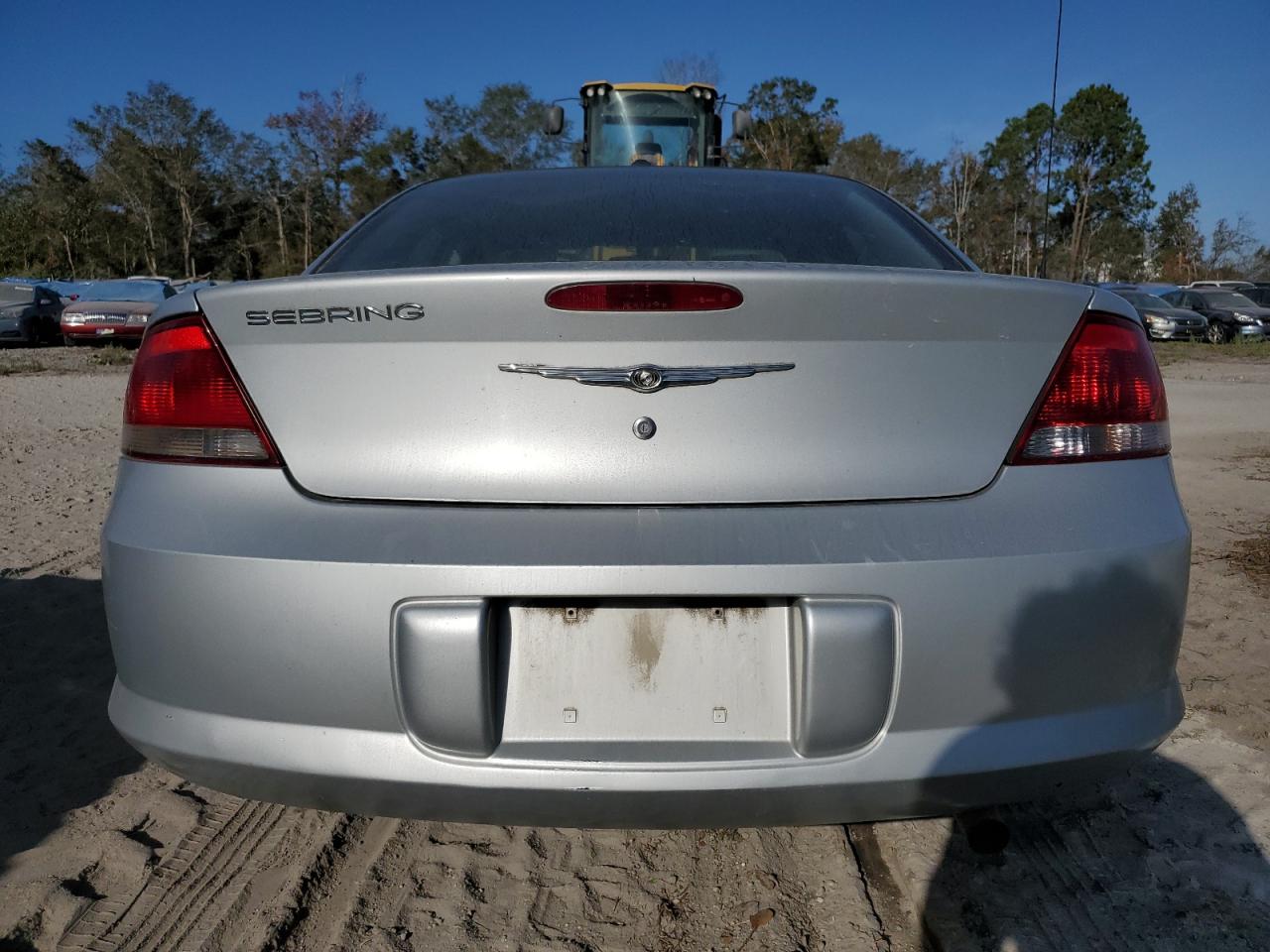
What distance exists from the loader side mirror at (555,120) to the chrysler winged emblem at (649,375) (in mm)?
8252

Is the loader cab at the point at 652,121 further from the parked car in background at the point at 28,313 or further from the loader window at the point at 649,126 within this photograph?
the parked car in background at the point at 28,313

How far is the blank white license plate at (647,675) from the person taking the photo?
1354 millimetres

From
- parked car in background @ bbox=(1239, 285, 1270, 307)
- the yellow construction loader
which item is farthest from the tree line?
the yellow construction loader

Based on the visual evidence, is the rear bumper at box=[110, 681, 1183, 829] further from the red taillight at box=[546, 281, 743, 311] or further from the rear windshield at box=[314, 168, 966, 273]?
the rear windshield at box=[314, 168, 966, 273]

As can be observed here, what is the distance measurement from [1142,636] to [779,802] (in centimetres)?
65

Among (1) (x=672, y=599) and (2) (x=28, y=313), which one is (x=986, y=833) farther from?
(2) (x=28, y=313)

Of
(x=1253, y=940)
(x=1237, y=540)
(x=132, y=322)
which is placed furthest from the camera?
(x=132, y=322)

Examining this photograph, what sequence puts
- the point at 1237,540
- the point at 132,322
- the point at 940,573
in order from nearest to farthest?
A: 1. the point at 940,573
2. the point at 1237,540
3. the point at 132,322

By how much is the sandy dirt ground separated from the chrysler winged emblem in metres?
1.05

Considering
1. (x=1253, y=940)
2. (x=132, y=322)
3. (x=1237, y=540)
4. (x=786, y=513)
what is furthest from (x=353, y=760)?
(x=132, y=322)

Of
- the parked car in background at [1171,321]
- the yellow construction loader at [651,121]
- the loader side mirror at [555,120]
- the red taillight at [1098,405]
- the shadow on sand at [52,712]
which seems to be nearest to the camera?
the red taillight at [1098,405]

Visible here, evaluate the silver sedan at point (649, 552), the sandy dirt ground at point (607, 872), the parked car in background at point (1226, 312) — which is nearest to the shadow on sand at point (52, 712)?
the sandy dirt ground at point (607, 872)

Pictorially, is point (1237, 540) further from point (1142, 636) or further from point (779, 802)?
point (779, 802)

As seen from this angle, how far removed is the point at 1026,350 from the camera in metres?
1.46
